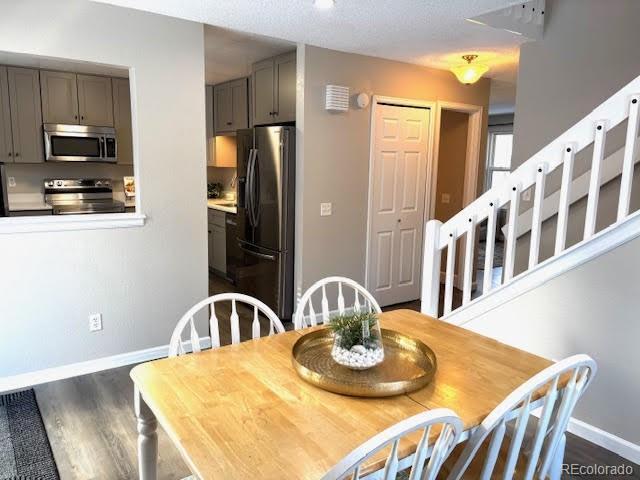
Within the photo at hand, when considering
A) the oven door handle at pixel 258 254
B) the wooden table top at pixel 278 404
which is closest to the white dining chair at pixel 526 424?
the wooden table top at pixel 278 404

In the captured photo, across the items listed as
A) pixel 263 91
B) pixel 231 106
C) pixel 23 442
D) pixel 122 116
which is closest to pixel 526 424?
pixel 23 442

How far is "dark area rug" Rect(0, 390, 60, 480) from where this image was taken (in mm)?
2186

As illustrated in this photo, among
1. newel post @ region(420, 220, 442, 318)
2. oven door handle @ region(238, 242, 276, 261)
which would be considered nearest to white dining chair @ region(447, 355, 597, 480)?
newel post @ region(420, 220, 442, 318)

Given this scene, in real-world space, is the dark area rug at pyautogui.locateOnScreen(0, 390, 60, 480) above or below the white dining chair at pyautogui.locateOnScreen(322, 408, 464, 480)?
below

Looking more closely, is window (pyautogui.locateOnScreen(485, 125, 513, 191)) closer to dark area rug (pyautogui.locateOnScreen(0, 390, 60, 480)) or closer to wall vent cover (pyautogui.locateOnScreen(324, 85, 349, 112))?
wall vent cover (pyautogui.locateOnScreen(324, 85, 349, 112))

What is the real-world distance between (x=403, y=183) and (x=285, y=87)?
59.6 inches

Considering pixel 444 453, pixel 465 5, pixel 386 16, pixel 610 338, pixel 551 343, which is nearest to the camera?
pixel 444 453

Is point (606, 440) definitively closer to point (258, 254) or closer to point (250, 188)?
point (258, 254)

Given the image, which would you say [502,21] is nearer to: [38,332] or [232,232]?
[232,232]

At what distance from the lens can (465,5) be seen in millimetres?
2846

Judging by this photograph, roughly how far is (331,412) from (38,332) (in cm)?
247

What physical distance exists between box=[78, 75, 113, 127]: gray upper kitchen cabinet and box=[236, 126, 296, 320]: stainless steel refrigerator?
5.33 feet

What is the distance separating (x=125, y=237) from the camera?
10.5ft

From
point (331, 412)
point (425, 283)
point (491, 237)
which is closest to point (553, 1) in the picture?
point (491, 237)
